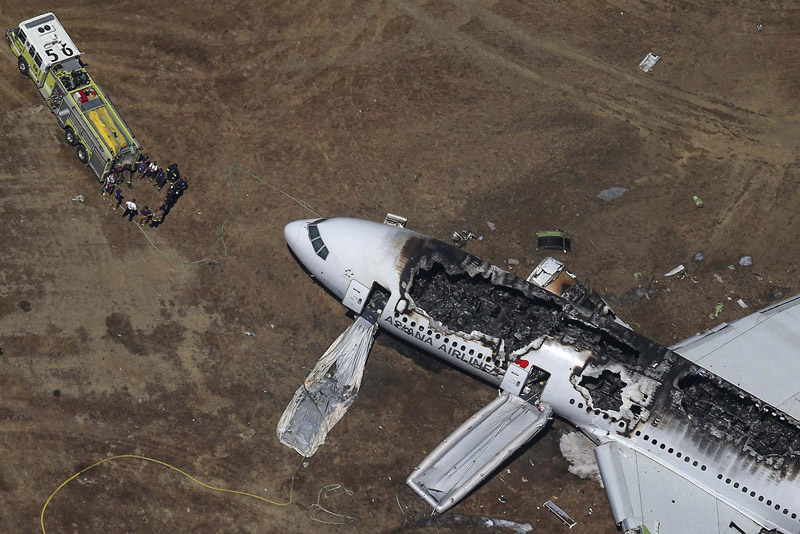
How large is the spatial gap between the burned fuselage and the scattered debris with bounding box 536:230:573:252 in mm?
4689

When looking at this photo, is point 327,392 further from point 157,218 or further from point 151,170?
point 151,170

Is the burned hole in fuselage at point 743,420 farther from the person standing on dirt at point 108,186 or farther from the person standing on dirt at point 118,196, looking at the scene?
the person standing on dirt at point 108,186

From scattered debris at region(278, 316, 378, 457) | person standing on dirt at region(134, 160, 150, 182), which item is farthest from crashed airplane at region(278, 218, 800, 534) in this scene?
person standing on dirt at region(134, 160, 150, 182)

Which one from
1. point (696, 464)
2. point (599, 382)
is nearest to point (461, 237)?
point (599, 382)

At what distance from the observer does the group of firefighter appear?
40844mm

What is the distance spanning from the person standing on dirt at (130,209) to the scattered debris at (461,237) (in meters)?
15.7

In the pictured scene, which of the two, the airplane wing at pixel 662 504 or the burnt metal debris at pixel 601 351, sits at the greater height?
the burnt metal debris at pixel 601 351

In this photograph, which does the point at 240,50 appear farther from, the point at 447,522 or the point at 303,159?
the point at 447,522

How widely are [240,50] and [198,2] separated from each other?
12.4ft

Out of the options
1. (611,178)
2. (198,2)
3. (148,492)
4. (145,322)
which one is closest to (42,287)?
(145,322)

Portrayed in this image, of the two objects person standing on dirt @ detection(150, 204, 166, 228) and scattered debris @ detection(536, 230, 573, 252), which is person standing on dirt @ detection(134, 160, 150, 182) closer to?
person standing on dirt @ detection(150, 204, 166, 228)

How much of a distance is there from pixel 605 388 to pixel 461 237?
10.2 metres

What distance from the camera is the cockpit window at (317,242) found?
124 ft

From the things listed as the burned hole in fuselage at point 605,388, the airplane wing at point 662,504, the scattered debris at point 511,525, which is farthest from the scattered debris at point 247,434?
the airplane wing at point 662,504
